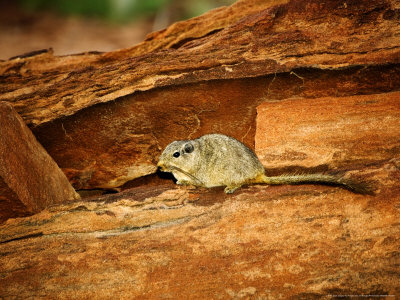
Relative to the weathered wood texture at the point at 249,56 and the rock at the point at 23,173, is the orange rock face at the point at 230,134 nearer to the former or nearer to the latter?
→ the weathered wood texture at the point at 249,56

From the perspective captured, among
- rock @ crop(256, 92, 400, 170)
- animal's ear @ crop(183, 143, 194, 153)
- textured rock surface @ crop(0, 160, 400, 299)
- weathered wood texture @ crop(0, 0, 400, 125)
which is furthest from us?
weathered wood texture @ crop(0, 0, 400, 125)

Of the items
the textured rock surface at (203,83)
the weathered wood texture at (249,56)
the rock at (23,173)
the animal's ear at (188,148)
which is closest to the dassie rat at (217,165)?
the animal's ear at (188,148)

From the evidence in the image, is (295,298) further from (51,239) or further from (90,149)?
(90,149)

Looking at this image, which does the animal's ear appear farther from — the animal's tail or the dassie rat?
the animal's tail

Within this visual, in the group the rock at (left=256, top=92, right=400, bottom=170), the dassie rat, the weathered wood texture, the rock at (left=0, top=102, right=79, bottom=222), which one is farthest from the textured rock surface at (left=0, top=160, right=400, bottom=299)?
the weathered wood texture

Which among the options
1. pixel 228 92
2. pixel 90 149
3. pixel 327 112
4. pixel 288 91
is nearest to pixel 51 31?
pixel 90 149

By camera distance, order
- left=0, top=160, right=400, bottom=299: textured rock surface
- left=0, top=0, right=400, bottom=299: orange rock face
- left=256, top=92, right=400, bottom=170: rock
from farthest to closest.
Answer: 1. left=256, top=92, right=400, bottom=170: rock
2. left=0, top=0, right=400, bottom=299: orange rock face
3. left=0, top=160, right=400, bottom=299: textured rock surface

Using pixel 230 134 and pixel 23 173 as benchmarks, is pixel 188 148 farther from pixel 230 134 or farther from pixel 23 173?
pixel 23 173

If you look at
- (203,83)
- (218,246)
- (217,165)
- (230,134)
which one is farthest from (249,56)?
(218,246)
